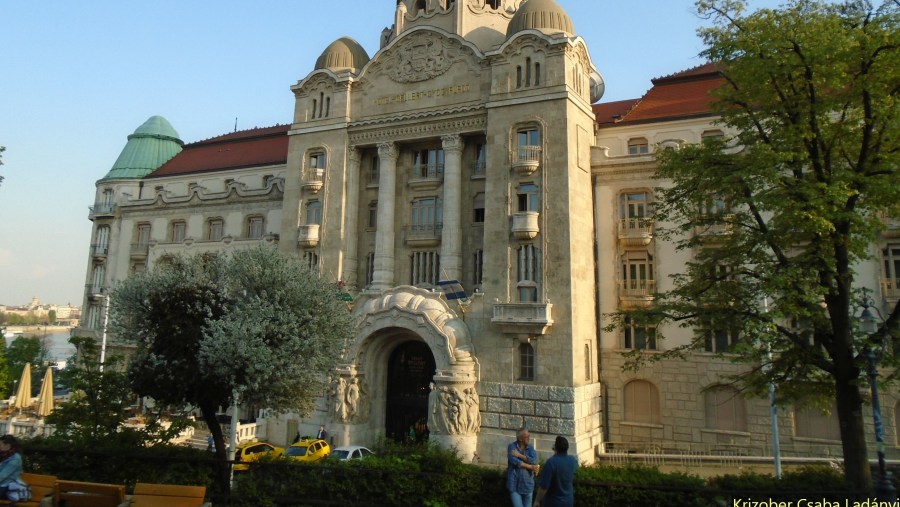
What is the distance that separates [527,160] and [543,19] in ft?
26.2

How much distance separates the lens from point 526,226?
94.0 feet

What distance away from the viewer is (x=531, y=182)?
2961cm

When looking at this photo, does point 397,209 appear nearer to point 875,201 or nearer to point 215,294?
point 215,294

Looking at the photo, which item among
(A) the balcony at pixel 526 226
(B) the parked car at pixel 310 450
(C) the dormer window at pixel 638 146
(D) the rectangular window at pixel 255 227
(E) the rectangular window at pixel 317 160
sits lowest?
(B) the parked car at pixel 310 450

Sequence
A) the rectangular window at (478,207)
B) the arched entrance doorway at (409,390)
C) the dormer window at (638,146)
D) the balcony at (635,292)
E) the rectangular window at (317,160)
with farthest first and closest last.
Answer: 1. the rectangular window at (317,160)
2. the dormer window at (638,146)
3. the rectangular window at (478,207)
4. the arched entrance doorway at (409,390)
5. the balcony at (635,292)

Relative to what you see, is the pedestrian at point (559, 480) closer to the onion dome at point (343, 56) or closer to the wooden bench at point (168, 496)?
the wooden bench at point (168, 496)

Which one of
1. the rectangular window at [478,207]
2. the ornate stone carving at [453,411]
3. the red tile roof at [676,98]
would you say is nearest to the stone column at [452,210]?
the rectangular window at [478,207]

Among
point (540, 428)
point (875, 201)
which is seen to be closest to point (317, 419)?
point (540, 428)

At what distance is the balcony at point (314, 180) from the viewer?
3481 cm

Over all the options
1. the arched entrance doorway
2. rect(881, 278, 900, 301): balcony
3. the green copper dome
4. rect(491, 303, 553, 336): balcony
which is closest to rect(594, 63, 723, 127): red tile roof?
rect(881, 278, 900, 301): balcony

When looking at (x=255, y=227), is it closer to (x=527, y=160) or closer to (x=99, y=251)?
(x=99, y=251)

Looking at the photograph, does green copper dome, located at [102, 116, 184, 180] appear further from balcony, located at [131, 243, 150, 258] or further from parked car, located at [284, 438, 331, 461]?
parked car, located at [284, 438, 331, 461]

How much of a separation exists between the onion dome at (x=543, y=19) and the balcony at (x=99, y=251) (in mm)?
36551

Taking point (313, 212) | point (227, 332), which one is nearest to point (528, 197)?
point (313, 212)
